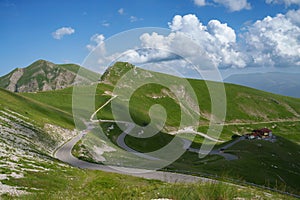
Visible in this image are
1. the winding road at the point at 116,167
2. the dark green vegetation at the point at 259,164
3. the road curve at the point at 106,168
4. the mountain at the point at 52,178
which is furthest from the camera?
the dark green vegetation at the point at 259,164

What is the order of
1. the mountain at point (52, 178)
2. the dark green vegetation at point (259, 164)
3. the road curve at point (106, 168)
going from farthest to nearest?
the dark green vegetation at point (259, 164) < the road curve at point (106, 168) < the mountain at point (52, 178)

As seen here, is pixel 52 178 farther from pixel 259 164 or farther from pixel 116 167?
pixel 259 164

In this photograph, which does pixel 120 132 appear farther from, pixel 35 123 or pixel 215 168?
pixel 215 168

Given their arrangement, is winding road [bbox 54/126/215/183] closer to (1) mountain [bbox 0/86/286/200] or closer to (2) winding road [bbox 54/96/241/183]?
(2) winding road [bbox 54/96/241/183]

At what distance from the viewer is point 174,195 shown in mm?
9633

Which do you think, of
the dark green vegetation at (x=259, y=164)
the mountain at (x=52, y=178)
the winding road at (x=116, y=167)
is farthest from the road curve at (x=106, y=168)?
the dark green vegetation at (x=259, y=164)

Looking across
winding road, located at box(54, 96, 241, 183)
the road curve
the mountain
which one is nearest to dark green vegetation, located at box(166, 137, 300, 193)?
winding road, located at box(54, 96, 241, 183)

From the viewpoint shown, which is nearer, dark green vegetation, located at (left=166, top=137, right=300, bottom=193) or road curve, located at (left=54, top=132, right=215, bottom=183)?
road curve, located at (left=54, top=132, right=215, bottom=183)

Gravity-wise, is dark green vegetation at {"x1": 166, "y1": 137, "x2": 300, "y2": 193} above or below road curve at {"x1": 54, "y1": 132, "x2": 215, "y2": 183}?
above

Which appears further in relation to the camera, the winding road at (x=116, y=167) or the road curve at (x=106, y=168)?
the road curve at (x=106, y=168)

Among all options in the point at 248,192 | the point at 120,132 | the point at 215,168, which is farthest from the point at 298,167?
the point at 248,192

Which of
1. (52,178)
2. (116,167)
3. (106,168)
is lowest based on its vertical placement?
(116,167)

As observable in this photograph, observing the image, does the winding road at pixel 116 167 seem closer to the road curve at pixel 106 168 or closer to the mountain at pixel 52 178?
the road curve at pixel 106 168

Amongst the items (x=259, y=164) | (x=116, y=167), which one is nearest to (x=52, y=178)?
(x=116, y=167)
